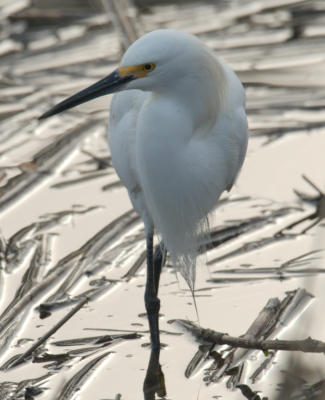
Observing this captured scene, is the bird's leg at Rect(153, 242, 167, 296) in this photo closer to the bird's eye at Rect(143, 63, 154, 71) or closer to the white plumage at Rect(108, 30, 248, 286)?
the white plumage at Rect(108, 30, 248, 286)

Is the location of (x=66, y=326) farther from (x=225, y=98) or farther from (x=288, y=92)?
(x=288, y=92)

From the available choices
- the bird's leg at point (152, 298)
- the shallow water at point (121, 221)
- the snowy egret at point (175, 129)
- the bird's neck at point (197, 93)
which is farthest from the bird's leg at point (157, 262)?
the bird's neck at point (197, 93)

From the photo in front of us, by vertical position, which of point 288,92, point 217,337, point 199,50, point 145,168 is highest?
point 199,50

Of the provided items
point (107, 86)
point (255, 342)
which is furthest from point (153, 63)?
point (255, 342)

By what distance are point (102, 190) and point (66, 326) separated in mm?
1057

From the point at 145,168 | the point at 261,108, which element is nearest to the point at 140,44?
the point at 145,168

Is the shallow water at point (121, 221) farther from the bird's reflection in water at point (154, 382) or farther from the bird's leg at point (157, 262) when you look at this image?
the bird's leg at point (157, 262)

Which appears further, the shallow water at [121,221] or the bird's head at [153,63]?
the shallow water at [121,221]

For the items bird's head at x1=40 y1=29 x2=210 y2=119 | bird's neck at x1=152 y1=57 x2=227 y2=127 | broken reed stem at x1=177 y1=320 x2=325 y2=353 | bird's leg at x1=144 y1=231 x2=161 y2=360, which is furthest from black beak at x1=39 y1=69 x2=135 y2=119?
broken reed stem at x1=177 y1=320 x2=325 y2=353

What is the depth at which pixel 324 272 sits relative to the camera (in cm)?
324

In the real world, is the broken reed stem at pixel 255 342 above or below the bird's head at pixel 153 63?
below

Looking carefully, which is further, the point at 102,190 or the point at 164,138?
the point at 102,190

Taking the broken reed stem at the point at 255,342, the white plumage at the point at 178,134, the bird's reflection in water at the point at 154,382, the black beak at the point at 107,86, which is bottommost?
the bird's reflection in water at the point at 154,382

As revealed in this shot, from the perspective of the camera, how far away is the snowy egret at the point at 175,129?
2375 millimetres
